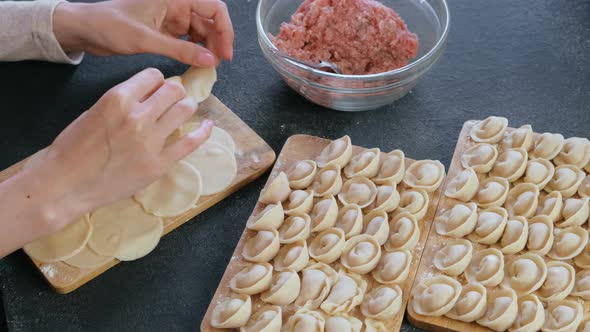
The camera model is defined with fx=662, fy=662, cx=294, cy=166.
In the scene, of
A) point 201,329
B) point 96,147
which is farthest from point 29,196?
point 201,329

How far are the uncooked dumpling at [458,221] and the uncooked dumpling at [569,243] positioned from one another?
6.3 inches

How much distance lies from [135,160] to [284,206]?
33 cm

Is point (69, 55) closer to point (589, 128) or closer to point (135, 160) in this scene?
point (135, 160)

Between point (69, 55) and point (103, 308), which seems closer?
point (103, 308)

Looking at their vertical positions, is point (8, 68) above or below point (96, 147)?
below

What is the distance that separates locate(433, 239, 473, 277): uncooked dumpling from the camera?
1.28 metres

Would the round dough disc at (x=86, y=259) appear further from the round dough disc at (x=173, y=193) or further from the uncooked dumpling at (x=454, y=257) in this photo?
the uncooked dumpling at (x=454, y=257)

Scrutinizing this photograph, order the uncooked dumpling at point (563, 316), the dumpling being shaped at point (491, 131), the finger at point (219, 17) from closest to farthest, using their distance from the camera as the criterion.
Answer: the uncooked dumpling at point (563, 316), the dumpling being shaped at point (491, 131), the finger at point (219, 17)

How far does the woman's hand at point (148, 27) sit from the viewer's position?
5.12 feet

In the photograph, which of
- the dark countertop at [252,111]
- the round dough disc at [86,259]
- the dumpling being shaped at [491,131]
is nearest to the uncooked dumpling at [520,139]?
the dumpling being shaped at [491,131]

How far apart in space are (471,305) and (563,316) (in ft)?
0.53

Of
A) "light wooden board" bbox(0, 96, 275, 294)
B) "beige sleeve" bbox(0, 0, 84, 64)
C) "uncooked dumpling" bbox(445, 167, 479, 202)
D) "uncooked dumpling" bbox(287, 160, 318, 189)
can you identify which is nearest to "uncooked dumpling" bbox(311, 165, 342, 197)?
"uncooked dumpling" bbox(287, 160, 318, 189)

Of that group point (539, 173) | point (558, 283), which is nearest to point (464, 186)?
point (539, 173)

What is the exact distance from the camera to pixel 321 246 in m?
1.34
